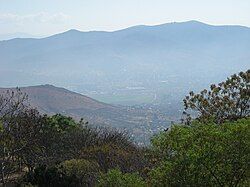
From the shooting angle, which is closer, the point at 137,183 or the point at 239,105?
the point at 137,183

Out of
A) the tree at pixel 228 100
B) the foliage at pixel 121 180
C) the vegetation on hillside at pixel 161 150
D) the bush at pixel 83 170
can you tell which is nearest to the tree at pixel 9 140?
the vegetation on hillside at pixel 161 150

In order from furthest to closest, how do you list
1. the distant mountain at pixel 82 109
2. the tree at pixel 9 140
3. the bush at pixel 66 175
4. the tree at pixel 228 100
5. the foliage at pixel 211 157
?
1. the distant mountain at pixel 82 109
2. the tree at pixel 9 140
3. the bush at pixel 66 175
4. the tree at pixel 228 100
5. the foliage at pixel 211 157

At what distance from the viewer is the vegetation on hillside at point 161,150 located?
1116cm

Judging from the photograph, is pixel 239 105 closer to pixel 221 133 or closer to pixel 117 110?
pixel 221 133

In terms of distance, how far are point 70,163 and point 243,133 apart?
449 inches

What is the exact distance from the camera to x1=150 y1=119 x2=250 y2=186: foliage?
11.0m

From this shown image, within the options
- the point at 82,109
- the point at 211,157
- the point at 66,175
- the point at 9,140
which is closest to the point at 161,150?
the point at 211,157

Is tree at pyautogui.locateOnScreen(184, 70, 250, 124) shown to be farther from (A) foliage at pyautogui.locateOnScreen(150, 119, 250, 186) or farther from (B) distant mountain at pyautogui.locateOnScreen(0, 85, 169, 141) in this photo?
(B) distant mountain at pyautogui.locateOnScreen(0, 85, 169, 141)

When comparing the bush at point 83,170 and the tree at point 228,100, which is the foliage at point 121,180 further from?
the bush at point 83,170

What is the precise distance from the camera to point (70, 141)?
28531 mm

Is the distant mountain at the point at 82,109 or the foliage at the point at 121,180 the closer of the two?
the foliage at the point at 121,180

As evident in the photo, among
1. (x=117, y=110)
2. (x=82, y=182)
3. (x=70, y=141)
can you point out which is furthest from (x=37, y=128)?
(x=117, y=110)

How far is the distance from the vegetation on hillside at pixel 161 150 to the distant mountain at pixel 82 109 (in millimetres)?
92706

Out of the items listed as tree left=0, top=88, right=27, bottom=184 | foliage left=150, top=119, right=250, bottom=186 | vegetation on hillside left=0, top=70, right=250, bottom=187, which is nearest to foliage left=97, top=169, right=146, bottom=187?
vegetation on hillside left=0, top=70, right=250, bottom=187
